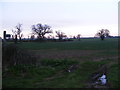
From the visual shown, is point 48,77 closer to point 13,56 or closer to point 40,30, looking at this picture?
point 13,56

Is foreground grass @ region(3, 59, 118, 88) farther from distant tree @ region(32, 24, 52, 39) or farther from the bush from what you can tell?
distant tree @ region(32, 24, 52, 39)

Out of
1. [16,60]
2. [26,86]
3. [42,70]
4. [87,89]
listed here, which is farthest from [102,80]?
[16,60]

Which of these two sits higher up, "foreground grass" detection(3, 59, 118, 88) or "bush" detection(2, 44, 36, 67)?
"bush" detection(2, 44, 36, 67)

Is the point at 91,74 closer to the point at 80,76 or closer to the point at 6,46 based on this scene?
the point at 80,76

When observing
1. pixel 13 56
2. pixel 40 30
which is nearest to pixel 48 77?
pixel 13 56

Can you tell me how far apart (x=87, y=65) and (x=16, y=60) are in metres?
3.63

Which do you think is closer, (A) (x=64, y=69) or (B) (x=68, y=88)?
(B) (x=68, y=88)

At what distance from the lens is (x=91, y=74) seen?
7926mm

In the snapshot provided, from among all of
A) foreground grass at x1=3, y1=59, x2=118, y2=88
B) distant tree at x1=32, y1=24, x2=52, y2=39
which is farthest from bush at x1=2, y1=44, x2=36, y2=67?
distant tree at x1=32, y1=24, x2=52, y2=39

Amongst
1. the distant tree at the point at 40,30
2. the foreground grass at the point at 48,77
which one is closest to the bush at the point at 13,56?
the foreground grass at the point at 48,77

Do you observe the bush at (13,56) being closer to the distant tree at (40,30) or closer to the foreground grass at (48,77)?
the foreground grass at (48,77)

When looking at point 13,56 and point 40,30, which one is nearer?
point 13,56

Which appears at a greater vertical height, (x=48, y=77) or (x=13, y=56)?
(x=13, y=56)

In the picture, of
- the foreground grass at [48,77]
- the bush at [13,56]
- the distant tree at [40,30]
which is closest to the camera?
the foreground grass at [48,77]
